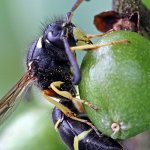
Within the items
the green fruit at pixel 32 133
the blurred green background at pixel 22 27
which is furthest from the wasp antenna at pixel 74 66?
the blurred green background at pixel 22 27

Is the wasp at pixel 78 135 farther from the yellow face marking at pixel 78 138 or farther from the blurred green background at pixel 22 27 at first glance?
the blurred green background at pixel 22 27

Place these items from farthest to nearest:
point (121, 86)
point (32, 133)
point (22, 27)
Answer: point (22, 27), point (32, 133), point (121, 86)

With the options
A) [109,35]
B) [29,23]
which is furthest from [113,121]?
[29,23]

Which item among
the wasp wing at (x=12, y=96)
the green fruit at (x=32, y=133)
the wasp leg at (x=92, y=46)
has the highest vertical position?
the wasp leg at (x=92, y=46)

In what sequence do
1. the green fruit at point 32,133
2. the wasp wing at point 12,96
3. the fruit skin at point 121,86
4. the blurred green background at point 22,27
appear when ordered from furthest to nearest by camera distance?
the blurred green background at point 22,27, the green fruit at point 32,133, the wasp wing at point 12,96, the fruit skin at point 121,86

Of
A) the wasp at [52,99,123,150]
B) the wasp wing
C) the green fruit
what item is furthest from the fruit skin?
the green fruit

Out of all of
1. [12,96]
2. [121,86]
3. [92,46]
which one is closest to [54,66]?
[12,96]

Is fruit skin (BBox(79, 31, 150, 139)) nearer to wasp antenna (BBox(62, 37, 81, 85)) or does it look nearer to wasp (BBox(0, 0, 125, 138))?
wasp antenna (BBox(62, 37, 81, 85))

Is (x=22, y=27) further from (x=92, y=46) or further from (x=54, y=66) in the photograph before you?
(x=92, y=46)
